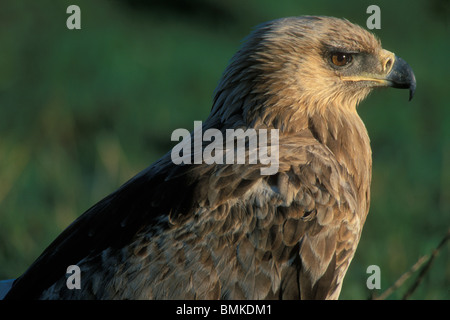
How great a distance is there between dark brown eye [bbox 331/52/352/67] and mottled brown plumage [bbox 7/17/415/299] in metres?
0.01

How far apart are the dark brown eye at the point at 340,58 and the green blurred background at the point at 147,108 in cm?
168

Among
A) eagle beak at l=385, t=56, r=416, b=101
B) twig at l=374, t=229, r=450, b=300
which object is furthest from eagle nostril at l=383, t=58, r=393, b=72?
twig at l=374, t=229, r=450, b=300

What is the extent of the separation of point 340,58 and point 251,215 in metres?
1.24

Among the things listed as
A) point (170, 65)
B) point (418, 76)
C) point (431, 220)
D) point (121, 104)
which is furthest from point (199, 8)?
point (431, 220)

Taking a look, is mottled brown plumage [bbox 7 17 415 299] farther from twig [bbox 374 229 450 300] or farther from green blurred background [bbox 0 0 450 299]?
green blurred background [bbox 0 0 450 299]

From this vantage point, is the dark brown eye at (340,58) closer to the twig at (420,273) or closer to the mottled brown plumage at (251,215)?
the mottled brown plumage at (251,215)

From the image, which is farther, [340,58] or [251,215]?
[340,58]

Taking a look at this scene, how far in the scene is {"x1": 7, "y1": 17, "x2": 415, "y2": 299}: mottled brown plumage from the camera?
392cm

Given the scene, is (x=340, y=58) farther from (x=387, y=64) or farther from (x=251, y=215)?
(x=251, y=215)

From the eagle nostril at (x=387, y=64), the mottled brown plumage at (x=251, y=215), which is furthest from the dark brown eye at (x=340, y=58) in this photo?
the eagle nostril at (x=387, y=64)

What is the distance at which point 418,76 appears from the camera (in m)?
9.91

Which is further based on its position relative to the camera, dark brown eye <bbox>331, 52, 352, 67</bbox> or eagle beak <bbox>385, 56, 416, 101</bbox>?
eagle beak <bbox>385, 56, 416, 101</bbox>

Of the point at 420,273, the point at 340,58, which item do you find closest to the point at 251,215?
the point at 420,273

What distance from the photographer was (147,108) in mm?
9273
